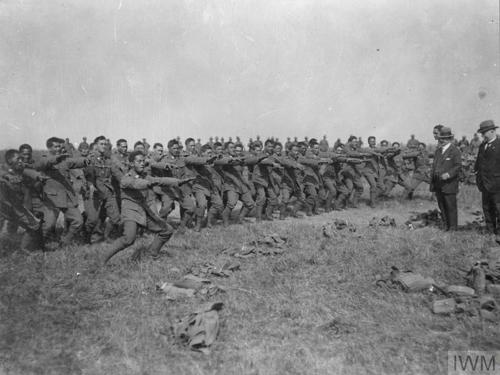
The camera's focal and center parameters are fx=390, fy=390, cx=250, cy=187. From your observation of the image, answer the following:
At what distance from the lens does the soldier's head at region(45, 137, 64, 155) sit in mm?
7531

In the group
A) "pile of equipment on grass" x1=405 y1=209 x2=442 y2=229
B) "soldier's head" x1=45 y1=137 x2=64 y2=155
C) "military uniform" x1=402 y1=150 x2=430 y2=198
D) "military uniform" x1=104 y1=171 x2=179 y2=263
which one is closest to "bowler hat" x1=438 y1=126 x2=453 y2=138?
"pile of equipment on grass" x1=405 y1=209 x2=442 y2=229

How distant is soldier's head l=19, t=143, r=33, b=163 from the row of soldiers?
2cm

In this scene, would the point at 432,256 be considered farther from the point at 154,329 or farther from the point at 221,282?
the point at 154,329

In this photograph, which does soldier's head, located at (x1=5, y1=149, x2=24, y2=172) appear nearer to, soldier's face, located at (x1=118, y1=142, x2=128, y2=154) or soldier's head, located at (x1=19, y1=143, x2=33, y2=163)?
soldier's head, located at (x1=19, y1=143, x2=33, y2=163)

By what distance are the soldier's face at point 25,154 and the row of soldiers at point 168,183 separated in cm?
2

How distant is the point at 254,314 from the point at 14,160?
17.2ft

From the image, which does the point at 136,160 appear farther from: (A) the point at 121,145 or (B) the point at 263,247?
(A) the point at 121,145

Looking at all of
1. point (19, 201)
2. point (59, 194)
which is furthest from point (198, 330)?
point (19, 201)

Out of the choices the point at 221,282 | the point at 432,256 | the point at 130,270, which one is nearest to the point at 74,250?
the point at 130,270

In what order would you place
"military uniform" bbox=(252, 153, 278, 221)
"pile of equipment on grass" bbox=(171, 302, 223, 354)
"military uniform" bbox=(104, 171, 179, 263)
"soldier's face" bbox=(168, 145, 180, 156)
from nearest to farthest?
"pile of equipment on grass" bbox=(171, 302, 223, 354) → "military uniform" bbox=(104, 171, 179, 263) → "soldier's face" bbox=(168, 145, 180, 156) → "military uniform" bbox=(252, 153, 278, 221)

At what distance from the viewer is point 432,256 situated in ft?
21.2

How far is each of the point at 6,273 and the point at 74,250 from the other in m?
1.33

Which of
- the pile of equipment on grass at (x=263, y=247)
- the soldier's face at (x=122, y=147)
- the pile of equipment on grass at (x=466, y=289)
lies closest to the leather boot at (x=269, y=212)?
the pile of equipment on grass at (x=263, y=247)
